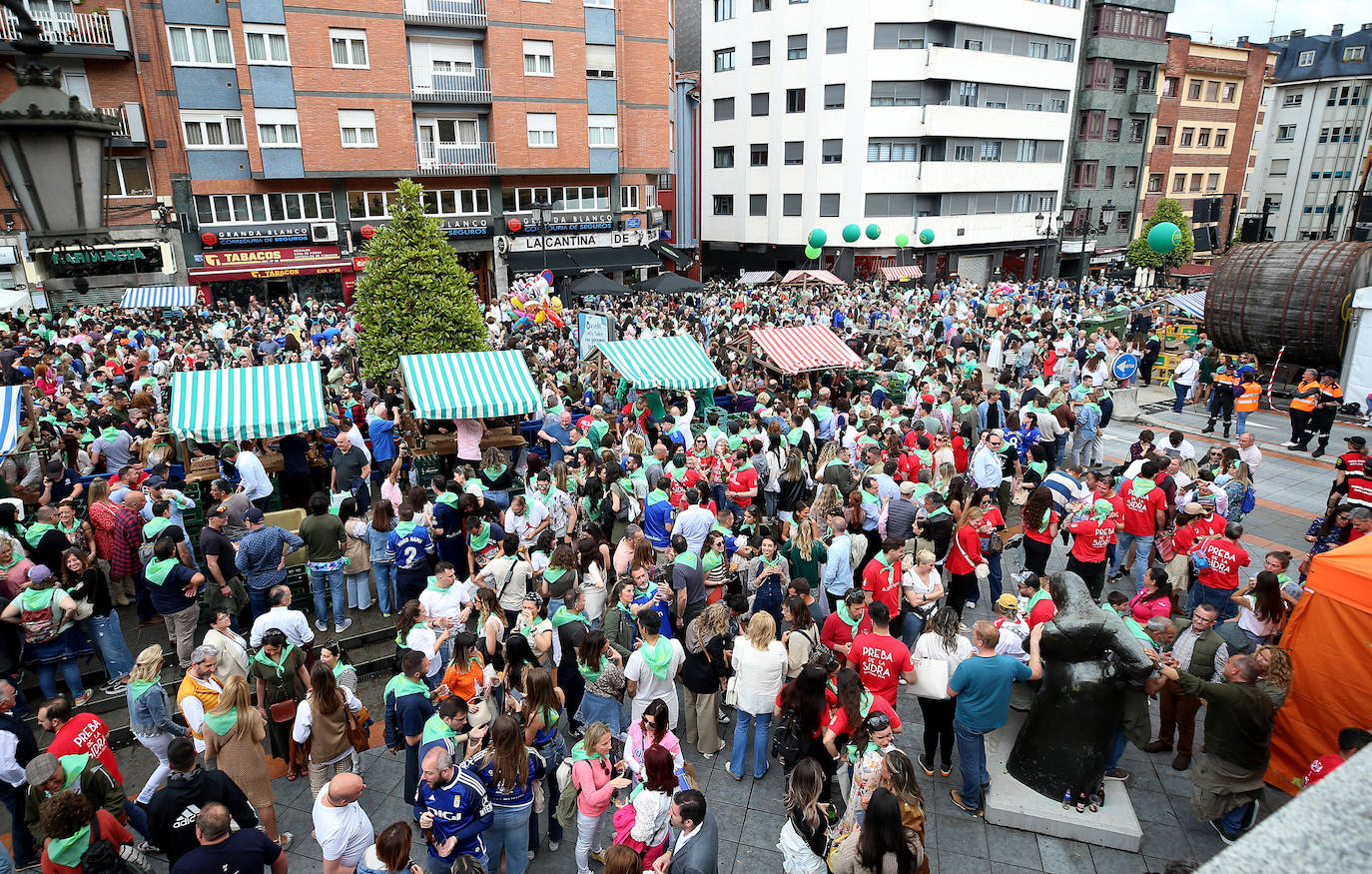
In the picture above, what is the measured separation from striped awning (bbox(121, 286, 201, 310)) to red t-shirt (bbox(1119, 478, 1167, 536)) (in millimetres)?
27736

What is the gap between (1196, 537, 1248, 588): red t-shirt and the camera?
7281 millimetres

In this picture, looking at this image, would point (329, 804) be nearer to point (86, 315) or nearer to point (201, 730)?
point (201, 730)

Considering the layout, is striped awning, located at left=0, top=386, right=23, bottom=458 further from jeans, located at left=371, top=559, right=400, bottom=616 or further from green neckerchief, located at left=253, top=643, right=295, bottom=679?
green neckerchief, located at left=253, top=643, right=295, bottom=679

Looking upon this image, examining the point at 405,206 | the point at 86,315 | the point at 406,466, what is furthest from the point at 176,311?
the point at 406,466

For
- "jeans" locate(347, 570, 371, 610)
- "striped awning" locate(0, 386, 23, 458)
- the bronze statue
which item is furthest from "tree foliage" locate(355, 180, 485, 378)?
the bronze statue

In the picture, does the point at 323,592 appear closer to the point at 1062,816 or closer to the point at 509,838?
the point at 509,838

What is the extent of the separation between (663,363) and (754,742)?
8.38 meters

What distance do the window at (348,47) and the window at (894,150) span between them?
2409 centimetres

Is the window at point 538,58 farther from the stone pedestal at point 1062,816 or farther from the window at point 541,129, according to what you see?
the stone pedestal at point 1062,816

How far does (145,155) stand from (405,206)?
19178mm

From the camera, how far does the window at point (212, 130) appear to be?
27.7 meters

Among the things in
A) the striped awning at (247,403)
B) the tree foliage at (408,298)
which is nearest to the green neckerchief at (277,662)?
the striped awning at (247,403)

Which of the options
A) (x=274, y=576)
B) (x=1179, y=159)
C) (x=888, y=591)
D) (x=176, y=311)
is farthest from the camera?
(x=1179, y=159)

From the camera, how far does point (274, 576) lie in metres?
7.68
